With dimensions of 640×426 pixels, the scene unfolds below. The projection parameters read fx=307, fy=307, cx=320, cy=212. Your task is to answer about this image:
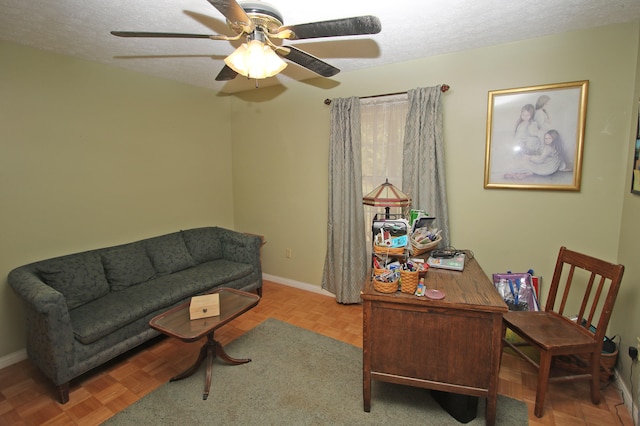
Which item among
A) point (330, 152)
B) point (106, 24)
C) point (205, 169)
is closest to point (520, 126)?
point (330, 152)

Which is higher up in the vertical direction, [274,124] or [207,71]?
[207,71]

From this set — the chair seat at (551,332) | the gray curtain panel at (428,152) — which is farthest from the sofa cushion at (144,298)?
the chair seat at (551,332)

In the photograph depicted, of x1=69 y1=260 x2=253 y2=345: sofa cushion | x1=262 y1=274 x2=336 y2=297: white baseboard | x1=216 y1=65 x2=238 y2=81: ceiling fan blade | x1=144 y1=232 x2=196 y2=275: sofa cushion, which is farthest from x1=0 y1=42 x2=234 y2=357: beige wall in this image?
x1=216 y1=65 x2=238 y2=81: ceiling fan blade

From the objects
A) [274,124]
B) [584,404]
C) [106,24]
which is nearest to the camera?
[584,404]

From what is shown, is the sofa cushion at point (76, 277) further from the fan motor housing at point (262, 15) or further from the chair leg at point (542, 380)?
the chair leg at point (542, 380)

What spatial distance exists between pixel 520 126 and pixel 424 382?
2.05 metres

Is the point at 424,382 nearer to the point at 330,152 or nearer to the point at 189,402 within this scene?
the point at 189,402

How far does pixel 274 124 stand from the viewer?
3703 mm

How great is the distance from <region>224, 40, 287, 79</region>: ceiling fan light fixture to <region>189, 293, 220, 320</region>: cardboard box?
1503 mm

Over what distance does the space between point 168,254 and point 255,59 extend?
229 cm

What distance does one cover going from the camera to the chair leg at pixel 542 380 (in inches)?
68.8

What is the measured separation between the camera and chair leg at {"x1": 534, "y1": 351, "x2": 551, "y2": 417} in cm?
175

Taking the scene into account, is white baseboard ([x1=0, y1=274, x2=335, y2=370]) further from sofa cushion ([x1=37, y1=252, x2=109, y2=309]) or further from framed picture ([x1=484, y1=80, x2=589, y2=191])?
framed picture ([x1=484, y1=80, x2=589, y2=191])

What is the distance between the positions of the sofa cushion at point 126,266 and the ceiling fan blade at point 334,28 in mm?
2346
